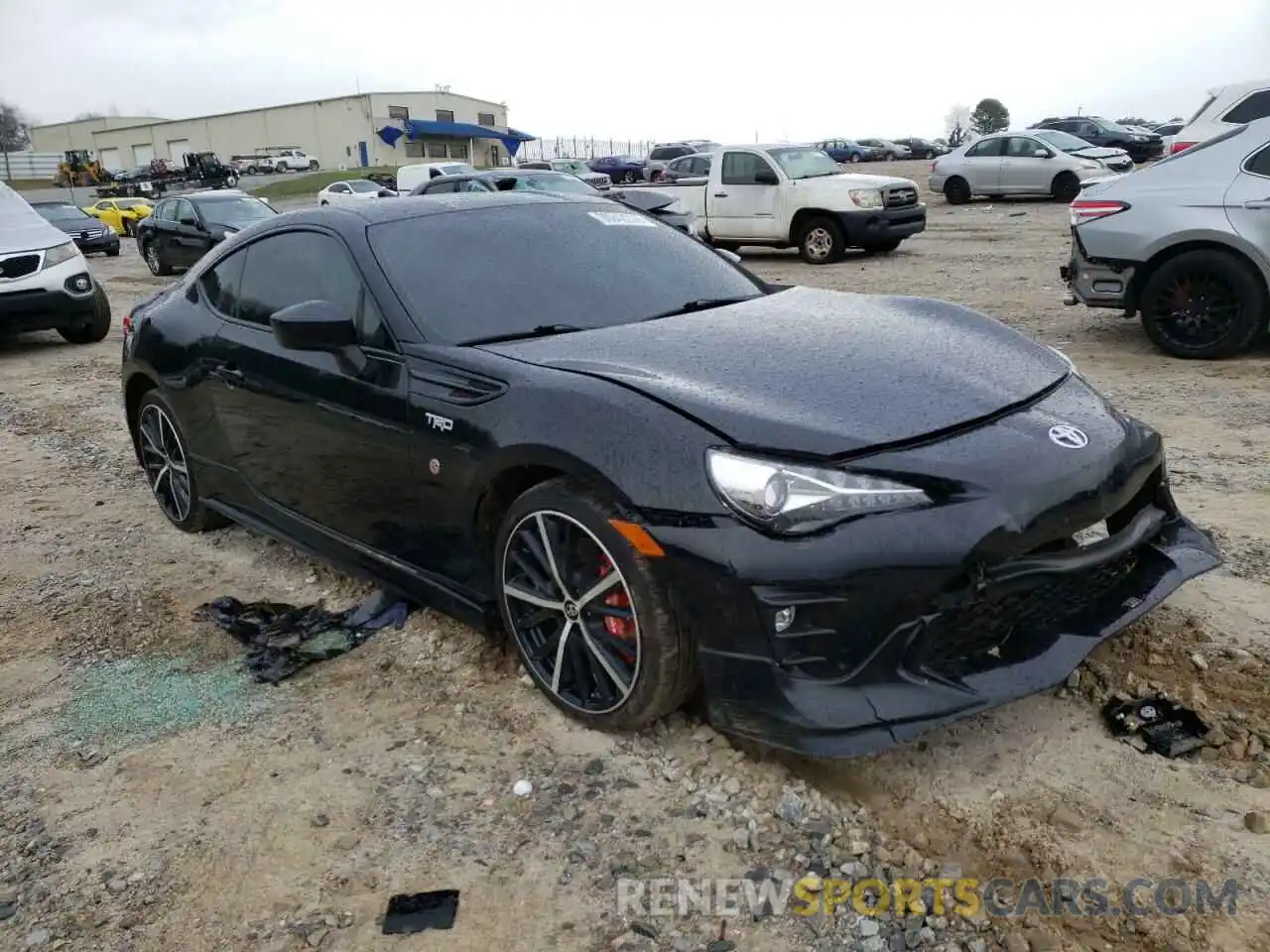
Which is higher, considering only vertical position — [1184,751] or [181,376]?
[181,376]

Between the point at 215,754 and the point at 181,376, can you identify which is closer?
the point at 215,754

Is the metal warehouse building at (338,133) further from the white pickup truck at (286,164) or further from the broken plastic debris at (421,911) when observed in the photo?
the broken plastic debris at (421,911)

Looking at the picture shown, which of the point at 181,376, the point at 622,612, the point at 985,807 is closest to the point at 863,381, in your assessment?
the point at 622,612

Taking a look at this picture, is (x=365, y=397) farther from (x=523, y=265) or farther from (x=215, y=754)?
(x=215, y=754)

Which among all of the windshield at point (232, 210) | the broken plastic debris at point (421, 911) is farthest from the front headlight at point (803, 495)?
the windshield at point (232, 210)

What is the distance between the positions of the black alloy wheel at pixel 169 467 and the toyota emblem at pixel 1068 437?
371 centimetres

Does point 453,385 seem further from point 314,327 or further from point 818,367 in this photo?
point 818,367

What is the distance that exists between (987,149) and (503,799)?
75.6 feet

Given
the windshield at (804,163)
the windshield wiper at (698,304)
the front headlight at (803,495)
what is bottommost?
the front headlight at (803,495)

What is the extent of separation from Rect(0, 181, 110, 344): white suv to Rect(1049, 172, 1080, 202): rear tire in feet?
61.0

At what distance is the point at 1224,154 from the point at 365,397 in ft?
21.8

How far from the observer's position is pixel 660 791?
9.00ft

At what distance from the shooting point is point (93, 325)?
11.1 m

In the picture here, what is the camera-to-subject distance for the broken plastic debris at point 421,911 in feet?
7.63
